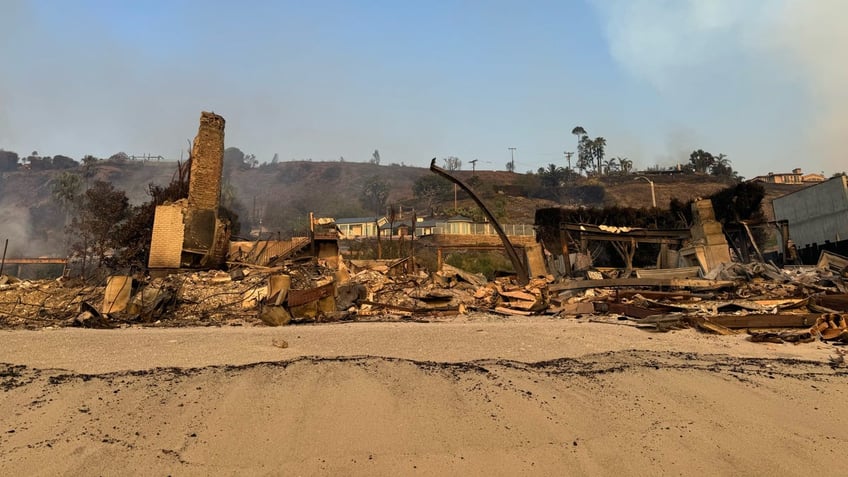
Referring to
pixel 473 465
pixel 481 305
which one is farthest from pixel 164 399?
pixel 481 305

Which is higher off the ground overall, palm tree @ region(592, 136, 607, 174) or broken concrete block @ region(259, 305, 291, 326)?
palm tree @ region(592, 136, 607, 174)

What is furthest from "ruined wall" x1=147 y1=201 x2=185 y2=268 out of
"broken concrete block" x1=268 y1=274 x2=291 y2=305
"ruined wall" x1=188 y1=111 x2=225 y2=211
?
"broken concrete block" x1=268 y1=274 x2=291 y2=305

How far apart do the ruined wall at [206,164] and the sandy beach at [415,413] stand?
416 inches

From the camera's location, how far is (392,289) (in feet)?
41.4

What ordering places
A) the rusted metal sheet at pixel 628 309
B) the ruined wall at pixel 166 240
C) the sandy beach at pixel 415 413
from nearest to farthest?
1. the sandy beach at pixel 415 413
2. the rusted metal sheet at pixel 628 309
3. the ruined wall at pixel 166 240

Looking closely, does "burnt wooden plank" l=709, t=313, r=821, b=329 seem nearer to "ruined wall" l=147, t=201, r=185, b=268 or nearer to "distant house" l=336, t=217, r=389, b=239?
"ruined wall" l=147, t=201, r=185, b=268

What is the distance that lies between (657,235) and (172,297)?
14615 mm

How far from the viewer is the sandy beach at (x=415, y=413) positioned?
2951 millimetres

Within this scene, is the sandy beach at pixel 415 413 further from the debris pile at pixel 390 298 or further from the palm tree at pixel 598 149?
the palm tree at pixel 598 149

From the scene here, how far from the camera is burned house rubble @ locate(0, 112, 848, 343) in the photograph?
8.00 metres

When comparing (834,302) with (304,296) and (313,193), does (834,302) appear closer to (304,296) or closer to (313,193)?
(304,296)

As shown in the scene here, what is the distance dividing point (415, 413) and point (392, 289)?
9.20m

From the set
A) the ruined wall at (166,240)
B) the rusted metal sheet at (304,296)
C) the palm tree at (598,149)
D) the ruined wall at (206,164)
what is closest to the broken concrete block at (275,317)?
the rusted metal sheet at (304,296)

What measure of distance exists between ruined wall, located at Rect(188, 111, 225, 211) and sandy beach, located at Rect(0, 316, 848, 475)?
1056 centimetres
